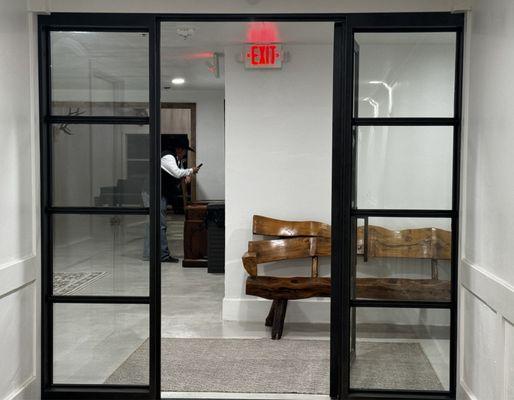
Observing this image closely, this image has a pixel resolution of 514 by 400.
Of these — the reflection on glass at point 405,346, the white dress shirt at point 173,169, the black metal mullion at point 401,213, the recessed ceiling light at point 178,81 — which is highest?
the recessed ceiling light at point 178,81

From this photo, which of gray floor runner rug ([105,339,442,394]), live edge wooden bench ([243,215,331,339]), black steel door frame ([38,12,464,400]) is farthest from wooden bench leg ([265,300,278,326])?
black steel door frame ([38,12,464,400])

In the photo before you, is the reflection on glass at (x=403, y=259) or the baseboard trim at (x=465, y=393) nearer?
the baseboard trim at (x=465, y=393)

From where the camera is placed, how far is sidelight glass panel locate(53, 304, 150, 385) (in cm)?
386

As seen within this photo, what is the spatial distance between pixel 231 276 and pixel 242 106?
56.7 inches

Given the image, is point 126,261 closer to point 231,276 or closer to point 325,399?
point 325,399

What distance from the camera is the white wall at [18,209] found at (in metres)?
3.30

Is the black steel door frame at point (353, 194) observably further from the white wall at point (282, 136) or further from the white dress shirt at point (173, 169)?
the white dress shirt at point (173, 169)

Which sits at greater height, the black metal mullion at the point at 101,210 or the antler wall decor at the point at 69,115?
the antler wall decor at the point at 69,115

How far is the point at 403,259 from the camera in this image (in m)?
3.83

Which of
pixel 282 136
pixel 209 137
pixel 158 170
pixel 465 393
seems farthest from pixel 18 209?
pixel 209 137

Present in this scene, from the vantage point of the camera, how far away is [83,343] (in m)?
3.86

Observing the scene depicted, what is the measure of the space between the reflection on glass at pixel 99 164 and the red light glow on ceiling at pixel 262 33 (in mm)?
1745

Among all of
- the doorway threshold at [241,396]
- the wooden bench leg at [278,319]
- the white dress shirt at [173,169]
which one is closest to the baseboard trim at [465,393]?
A: the doorway threshold at [241,396]

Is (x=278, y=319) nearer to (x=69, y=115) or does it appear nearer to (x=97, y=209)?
(x=97, y=209)
